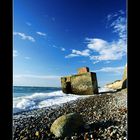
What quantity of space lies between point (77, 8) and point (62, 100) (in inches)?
21.7

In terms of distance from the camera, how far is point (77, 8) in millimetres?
1433

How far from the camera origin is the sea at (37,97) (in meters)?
1.35

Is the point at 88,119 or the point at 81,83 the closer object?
the point at 88,119

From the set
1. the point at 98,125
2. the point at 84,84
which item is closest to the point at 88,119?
the point at 98,125

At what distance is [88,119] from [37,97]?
32 cm

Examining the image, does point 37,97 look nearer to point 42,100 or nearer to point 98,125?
point 42,100

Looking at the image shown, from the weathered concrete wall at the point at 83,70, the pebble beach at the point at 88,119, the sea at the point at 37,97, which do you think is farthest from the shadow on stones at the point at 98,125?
the weathered concrete wall at the point at 83,70

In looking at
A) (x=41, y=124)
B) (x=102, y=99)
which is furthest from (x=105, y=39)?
(x=41, y=124)

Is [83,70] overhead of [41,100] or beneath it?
overhead

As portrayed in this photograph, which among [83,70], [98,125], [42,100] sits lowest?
[98,125]

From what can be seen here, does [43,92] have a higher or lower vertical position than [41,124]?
higher

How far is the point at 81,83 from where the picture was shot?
4.98 ft
